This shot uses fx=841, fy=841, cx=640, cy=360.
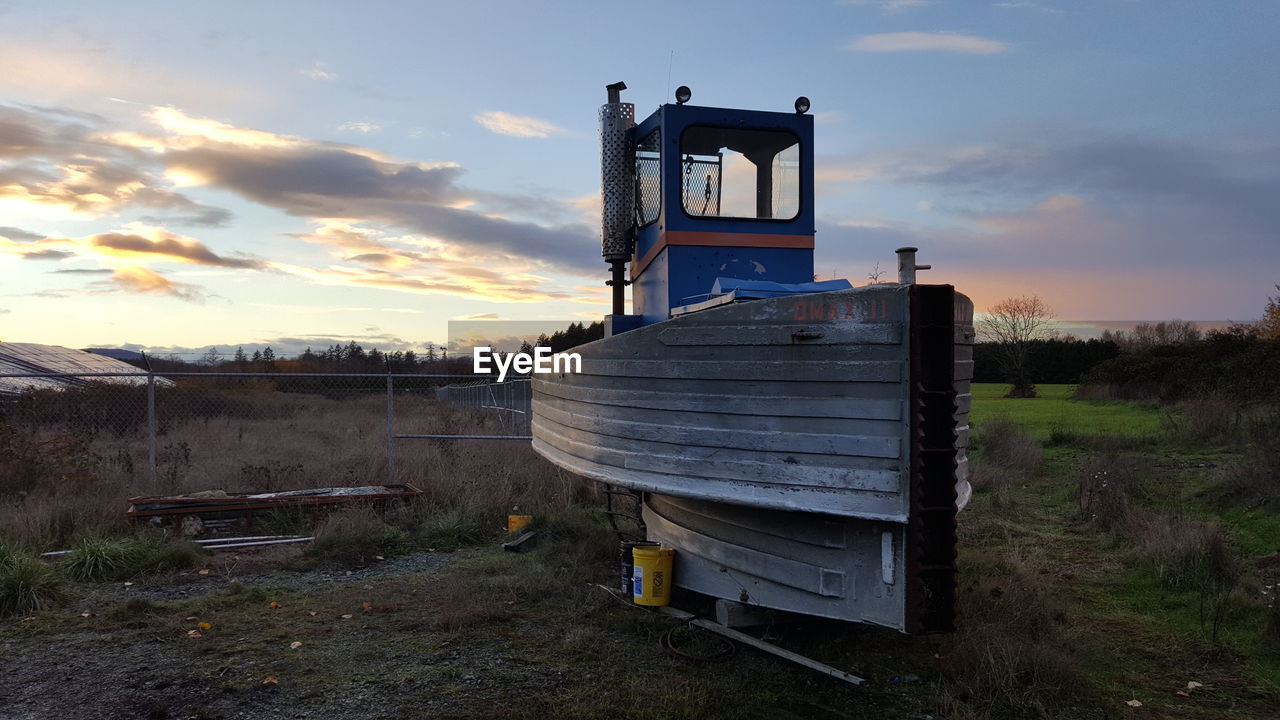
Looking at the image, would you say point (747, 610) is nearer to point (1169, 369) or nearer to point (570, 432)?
point (570, 432)

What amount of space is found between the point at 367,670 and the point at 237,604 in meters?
2.16

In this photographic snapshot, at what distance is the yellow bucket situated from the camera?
17.8 ft

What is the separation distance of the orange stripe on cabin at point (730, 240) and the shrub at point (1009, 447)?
971cm

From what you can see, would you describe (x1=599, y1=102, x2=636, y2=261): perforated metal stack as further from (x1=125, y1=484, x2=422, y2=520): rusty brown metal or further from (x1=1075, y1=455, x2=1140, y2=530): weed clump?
(x1=1075, y1=455, x2=1140, y2=530): weed clump

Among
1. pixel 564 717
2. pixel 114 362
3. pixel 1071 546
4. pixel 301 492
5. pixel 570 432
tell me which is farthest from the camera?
pixel 114 362

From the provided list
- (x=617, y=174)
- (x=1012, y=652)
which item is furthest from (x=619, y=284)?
(x=1012, y=652)

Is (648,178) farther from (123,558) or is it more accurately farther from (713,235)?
(123,558)

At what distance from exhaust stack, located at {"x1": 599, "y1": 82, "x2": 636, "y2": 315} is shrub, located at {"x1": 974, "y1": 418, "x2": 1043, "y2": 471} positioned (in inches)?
401

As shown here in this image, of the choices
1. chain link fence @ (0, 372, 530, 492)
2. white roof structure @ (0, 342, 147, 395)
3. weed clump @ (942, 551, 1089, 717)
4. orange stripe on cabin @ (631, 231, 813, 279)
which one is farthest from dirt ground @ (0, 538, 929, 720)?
white roof structure @ (0, 342, 147, 395)

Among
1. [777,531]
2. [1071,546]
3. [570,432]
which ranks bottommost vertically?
[1071,546]

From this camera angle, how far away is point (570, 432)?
19.2 ft

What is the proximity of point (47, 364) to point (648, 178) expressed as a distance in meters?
22.4

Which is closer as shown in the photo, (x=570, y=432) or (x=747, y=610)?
(x=747, y=610)

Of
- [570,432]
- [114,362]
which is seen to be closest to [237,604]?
[570,432]
